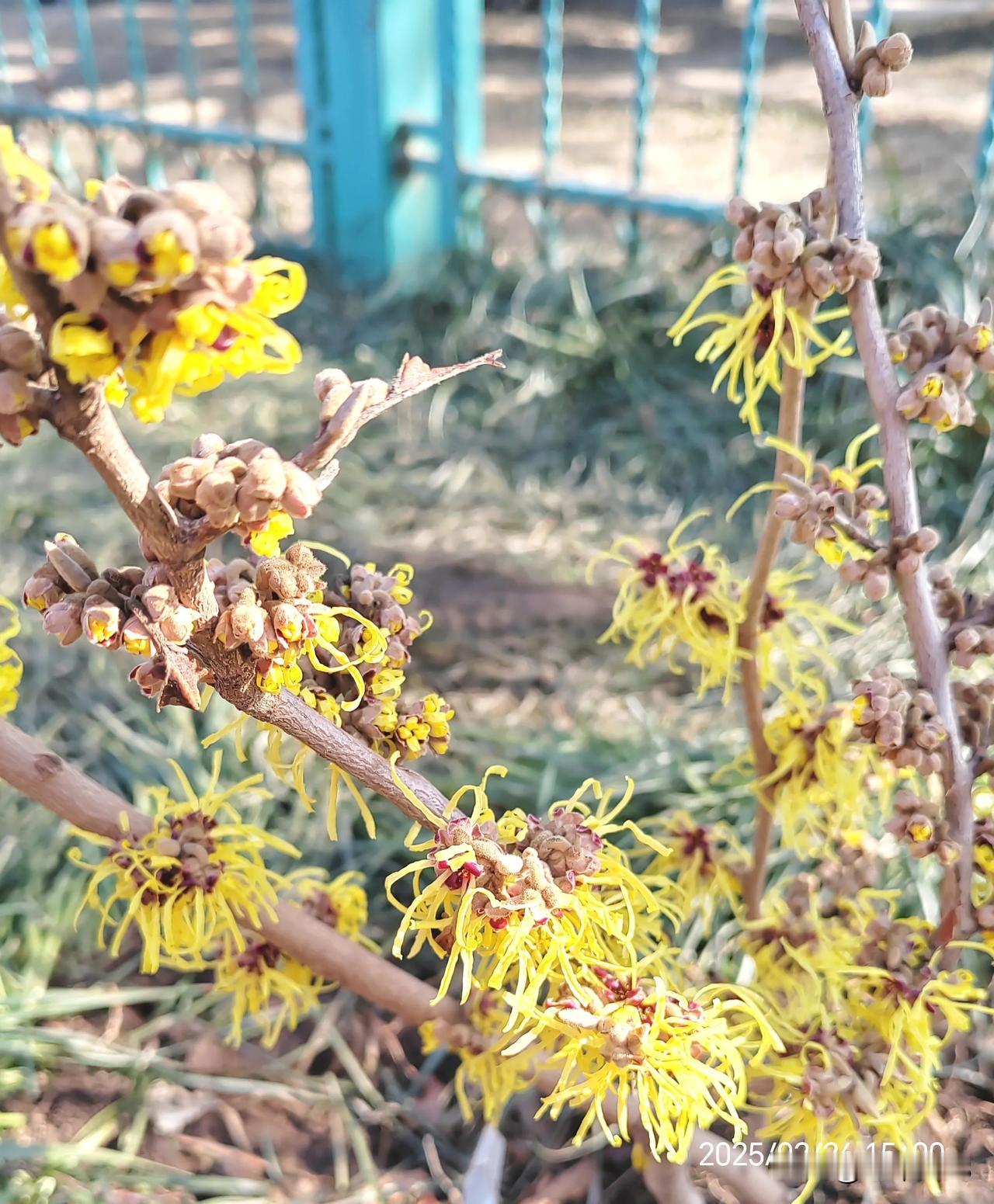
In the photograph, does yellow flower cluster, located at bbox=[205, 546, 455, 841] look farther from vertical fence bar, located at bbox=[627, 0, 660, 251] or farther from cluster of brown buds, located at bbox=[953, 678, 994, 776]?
vertical fence bar, located at bbox=[627, 0, 660, 251]

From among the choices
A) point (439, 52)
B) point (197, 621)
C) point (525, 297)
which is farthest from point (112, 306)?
point (439, 52)

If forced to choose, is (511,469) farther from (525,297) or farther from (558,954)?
(558,954)

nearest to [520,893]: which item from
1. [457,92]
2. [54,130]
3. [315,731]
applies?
[315,731]

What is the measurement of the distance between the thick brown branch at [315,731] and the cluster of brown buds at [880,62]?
426 millimetres

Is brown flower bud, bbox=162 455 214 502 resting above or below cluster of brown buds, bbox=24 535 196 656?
above

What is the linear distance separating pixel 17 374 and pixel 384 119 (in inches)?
93.5

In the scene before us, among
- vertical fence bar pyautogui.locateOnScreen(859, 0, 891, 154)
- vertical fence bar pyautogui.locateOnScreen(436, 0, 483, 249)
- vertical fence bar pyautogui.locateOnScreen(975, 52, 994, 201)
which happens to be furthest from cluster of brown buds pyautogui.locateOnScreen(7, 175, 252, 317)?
vertical fence bar pyautogui.locateOnScreen(436, 0, 483, 249)

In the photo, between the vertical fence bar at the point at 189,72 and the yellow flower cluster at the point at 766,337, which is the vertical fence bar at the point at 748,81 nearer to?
the vertical fence bar at the point at 189,72

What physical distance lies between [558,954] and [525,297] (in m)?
2.09

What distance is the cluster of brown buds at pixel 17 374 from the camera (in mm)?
373

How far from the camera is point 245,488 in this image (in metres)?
0.40

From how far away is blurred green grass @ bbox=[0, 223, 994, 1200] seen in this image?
3.86ft

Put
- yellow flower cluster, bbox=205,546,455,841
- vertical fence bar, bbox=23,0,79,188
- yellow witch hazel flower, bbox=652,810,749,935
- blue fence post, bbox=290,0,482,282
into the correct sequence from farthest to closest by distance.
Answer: vertical fence bar, bbox=23,0,79,188 → blue fence post, bbox=290,0,482,282 → yellow witch hazel flower, bbox=652,810,749,935 → yellow flower cluster, bbox=205,546,455,841

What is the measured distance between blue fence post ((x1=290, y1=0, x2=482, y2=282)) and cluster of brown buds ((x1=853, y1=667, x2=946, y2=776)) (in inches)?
86.7
